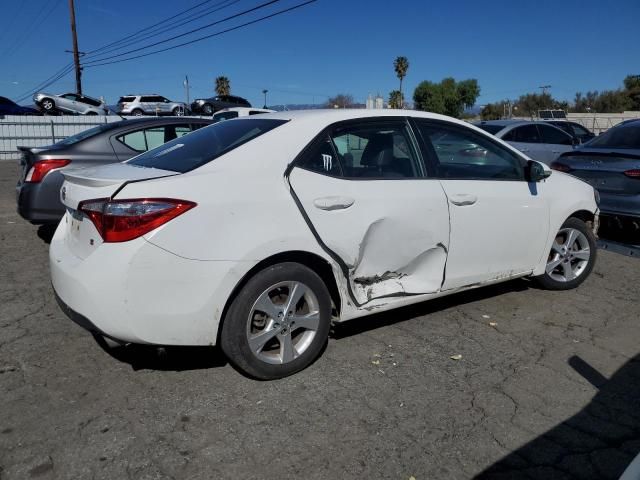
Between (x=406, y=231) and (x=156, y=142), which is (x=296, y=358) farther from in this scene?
(x=156, y=142)

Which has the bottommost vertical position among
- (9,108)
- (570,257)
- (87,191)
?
(570,257)

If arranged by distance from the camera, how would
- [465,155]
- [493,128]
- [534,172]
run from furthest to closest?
[493,128] < [534,172] < [465,155]

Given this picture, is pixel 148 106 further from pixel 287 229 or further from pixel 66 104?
pixel 287 229

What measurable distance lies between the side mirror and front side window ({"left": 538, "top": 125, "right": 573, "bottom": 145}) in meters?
7.49

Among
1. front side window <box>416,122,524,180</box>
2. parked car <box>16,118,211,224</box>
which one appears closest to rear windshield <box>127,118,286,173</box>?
front side window <box>416,122,524,180</box>

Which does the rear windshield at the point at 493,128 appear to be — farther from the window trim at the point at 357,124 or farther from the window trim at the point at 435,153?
the window trim at the point at 357,124

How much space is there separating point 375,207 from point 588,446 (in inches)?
70.2

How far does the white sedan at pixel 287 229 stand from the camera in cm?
287

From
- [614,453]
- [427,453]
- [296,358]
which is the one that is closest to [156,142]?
[296,358]

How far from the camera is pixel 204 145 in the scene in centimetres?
362

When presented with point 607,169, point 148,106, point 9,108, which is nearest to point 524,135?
point 607,169

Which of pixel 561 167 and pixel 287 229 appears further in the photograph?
pixel 561 167

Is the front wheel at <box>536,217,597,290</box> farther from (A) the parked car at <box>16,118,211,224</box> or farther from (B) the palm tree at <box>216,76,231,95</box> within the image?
(B) the palm tree at <box>216,76,231,95</box>

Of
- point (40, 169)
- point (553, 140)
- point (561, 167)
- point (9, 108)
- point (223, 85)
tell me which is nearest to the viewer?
point (40, 169)
